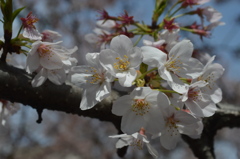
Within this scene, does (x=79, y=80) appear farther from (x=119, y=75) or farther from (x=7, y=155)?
(x=7, y=155)

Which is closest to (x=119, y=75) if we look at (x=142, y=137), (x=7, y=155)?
(x=142, y=137)

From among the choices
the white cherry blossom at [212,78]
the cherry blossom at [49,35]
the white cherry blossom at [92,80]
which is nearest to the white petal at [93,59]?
the white cherry blossom at [92,80]

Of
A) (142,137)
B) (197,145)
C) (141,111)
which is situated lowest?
(197,145)

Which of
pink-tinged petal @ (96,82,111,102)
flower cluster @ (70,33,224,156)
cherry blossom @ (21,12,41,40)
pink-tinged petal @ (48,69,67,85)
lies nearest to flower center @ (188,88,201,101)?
flower cluster @ (70,33,224,156)

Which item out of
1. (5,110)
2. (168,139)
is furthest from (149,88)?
(5,110)

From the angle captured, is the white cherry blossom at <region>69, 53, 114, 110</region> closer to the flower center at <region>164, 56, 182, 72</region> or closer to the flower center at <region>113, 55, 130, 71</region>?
the flower center at <region>113, 55, 130, 71</region>

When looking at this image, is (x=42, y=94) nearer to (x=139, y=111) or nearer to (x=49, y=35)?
(x=49, y=35)

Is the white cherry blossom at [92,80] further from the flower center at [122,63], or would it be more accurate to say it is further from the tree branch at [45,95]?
the tree branch at [45,95]
